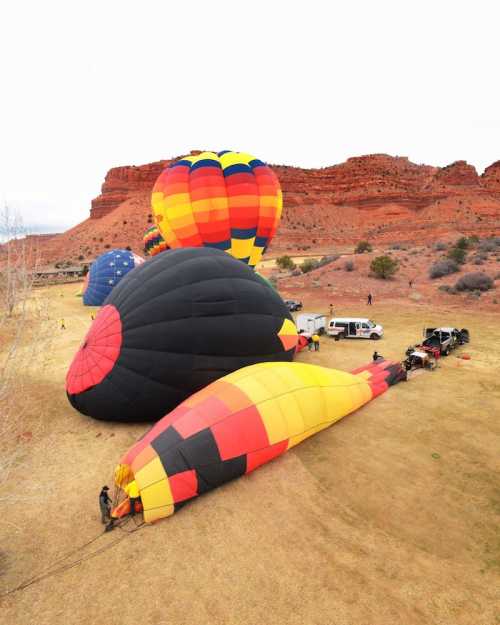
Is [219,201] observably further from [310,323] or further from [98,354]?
[98,354]

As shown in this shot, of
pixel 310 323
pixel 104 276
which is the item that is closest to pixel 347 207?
pixel 104 276

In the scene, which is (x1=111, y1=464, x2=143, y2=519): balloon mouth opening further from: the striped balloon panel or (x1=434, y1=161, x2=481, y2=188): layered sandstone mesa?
(x1=434, y1=161, x2=481, y2=188): layered sandstone mesa

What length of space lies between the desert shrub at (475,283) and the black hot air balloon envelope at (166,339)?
23.4m

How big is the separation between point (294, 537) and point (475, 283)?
28.0 m

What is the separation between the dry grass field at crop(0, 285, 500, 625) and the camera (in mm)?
5475

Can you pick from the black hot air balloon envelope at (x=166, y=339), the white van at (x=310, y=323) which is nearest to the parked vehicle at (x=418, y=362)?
the white van at (x=310, y=323)

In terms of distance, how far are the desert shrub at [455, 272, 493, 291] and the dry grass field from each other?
68.2 feet

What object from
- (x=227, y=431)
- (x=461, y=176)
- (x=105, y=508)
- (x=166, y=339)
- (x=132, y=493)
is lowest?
(x=105, y=508)

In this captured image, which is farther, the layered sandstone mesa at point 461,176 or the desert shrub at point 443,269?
the layered sandstone mesa at point 461,176

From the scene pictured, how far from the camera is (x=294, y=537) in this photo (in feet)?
21.9

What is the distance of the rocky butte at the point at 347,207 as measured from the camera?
312 feet

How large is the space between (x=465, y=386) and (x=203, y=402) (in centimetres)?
991

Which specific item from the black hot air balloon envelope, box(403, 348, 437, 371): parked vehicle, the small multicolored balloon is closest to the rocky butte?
the small multicolored balloon

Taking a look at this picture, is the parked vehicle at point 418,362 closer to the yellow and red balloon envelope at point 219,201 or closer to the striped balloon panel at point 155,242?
the yellow and red balloon envelope at point 219,201
